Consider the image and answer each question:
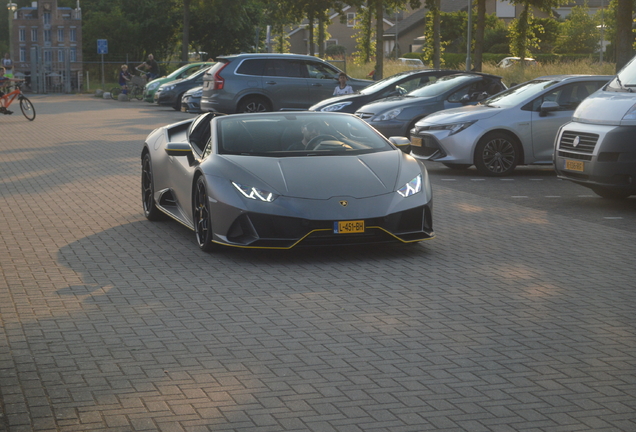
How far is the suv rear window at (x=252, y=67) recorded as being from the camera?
24891mm

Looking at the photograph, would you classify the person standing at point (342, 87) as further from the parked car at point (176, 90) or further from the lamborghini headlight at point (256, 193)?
the lamborghini headlight at point (256, 193)

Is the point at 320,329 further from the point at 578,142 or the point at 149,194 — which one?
the point at 578,142

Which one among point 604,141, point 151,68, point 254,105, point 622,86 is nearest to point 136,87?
point 151,68

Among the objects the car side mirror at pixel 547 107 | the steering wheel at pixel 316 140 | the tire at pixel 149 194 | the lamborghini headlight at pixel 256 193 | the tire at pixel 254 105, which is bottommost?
the tire at pixel 149 194

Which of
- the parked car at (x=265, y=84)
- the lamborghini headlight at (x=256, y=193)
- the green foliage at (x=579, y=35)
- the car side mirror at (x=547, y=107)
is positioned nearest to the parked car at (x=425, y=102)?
the car side mirror at (x=547, y=107)

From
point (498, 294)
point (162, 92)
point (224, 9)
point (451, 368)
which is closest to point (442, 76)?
point (498, 294)

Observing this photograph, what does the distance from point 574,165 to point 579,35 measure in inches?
2826

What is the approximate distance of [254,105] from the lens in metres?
25.0

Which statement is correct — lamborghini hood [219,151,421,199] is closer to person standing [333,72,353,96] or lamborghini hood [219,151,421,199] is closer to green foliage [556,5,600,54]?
person standing [333,72,353,96]

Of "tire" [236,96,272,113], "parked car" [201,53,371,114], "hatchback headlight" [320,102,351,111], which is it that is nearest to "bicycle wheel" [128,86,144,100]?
"parked car" [201,53,371,114]

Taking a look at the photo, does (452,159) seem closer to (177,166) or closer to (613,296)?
(177,166)

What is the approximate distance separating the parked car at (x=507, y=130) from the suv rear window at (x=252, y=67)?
11.0 m

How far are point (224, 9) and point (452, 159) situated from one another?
40.2 m

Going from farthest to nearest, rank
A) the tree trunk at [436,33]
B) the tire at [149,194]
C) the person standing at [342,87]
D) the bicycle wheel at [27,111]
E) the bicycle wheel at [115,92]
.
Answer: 1. the bicycle wheel at [115,92]
2. the tree trunk at [436,33]
3. the bicycle wheel at [27,111]
4. the person standing at [342,87]
5. the tire at [149,194]
